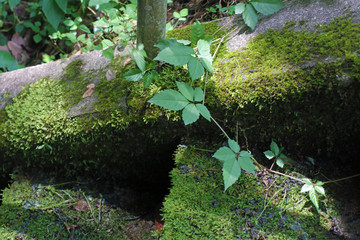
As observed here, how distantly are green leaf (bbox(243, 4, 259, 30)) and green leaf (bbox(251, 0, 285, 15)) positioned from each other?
7cm

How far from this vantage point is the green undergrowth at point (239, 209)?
1614 millimetres

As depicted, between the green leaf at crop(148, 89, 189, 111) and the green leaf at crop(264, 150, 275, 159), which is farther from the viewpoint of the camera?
the green leaf at crop(264, 150, 275, 159)

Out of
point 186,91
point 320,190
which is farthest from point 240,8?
point 320,190

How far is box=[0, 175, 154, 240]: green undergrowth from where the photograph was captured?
6.66 feet

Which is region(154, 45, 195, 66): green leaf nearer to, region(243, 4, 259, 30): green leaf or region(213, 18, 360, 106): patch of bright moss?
region(213, 18, 360, 106): patch of bright moss

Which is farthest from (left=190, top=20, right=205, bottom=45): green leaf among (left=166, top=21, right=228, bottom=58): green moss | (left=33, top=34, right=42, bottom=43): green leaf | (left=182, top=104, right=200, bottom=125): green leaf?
(left=33, top=34, right=42, bottom=43): green leaf

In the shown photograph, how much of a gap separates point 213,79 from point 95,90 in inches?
39.1

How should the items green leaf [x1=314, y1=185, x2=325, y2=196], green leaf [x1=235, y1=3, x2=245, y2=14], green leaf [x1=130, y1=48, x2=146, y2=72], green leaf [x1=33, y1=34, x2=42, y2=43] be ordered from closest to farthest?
green leaf [x1=314, y1=185, x2=325, y2=196], green leaf [x1=130, y1=48, x2=146, y2=72], green leaf [x1=235, y1=3, x2=245, y2=14], green leaf [x1=33, y1=34, x2=42, y2=43]

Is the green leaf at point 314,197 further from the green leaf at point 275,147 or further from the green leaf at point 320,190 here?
the green leaf at point 275,147

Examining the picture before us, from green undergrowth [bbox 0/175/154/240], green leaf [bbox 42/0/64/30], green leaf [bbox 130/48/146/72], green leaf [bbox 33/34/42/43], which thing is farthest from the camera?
green leaf [bbox 33/34/42/43]

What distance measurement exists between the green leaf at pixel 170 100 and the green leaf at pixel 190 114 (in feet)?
0.10

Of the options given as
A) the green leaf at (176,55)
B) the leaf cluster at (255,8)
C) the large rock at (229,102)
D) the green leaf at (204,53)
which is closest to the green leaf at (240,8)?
the leaf cluster at (255,8)

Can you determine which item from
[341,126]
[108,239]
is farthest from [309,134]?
[108,239]

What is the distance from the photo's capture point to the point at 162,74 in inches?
79.6
